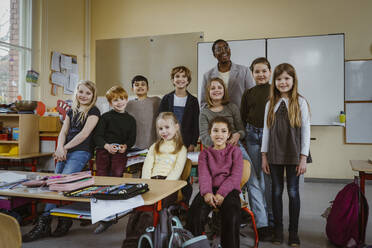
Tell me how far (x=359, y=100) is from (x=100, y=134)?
3843 millimetres

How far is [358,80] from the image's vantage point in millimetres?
4543

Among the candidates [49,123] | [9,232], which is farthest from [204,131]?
[49,123]

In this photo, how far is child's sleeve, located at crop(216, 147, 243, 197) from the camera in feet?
6.60

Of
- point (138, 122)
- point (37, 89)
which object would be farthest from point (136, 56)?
point (138, 122)

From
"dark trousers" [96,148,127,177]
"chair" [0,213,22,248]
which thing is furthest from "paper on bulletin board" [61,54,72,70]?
"chair" [0,213,22,248]

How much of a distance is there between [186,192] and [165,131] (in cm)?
50

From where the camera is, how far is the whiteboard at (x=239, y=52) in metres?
4.59

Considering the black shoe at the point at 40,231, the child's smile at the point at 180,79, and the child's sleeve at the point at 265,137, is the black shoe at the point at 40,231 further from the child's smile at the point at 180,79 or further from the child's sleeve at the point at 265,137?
the child's sleeve at the point at 265,137

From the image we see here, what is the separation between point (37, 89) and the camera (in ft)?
15.3

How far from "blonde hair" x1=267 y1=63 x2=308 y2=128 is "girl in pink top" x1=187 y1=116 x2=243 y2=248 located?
349 millimetres

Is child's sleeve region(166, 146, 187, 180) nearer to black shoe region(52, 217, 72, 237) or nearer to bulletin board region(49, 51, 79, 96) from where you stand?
black shoe region(52, 217, 72, 237)

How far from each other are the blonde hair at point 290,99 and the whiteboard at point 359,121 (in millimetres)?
2834

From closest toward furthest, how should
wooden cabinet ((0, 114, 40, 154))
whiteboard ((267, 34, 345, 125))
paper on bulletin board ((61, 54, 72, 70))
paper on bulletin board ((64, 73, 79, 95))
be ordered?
wooden cabinet ((0, 114, 40, 154))
whiteboard ((267, 34, 345, 125))
paper on bulletin board ((61, 54, 72, 70))
paper on bulletin board ((64, 73, 79, 95))

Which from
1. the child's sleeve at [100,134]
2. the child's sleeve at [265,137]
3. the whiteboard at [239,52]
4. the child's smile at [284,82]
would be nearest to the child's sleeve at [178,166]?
the child's sleeve at [265,137]
